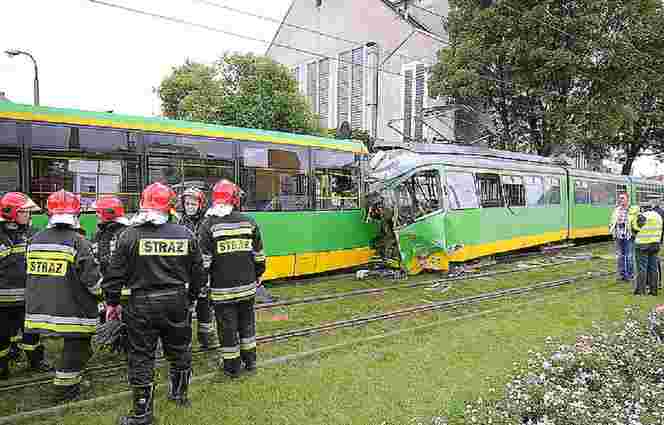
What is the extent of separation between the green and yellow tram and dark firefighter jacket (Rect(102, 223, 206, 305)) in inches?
153

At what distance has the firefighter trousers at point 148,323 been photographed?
160 inches

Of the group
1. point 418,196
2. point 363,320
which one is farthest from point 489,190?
point 363,320

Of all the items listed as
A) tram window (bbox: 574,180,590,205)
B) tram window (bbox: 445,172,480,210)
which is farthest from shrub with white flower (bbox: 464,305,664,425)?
tram window (bbox: 574,180,590,205)

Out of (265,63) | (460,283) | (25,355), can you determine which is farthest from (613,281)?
(265,63)

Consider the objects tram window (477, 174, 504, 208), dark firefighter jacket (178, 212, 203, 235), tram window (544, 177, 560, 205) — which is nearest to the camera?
dark firefighter jacket (178, 212, 203, 235)

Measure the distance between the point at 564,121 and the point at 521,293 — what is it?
12935 mm

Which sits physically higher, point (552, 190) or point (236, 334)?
point (552, 190)

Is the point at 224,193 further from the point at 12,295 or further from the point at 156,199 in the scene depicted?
the point at 12,295

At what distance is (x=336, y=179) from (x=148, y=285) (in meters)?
7.27

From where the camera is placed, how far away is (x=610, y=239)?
2233 cm

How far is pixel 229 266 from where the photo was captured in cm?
514

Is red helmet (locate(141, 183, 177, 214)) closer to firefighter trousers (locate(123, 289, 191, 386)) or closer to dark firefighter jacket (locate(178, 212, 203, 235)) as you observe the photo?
firefighter trousers (locate(123, 289, 191, 386))

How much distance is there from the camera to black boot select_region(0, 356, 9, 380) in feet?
16.7

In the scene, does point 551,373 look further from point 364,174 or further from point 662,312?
point 364,174
